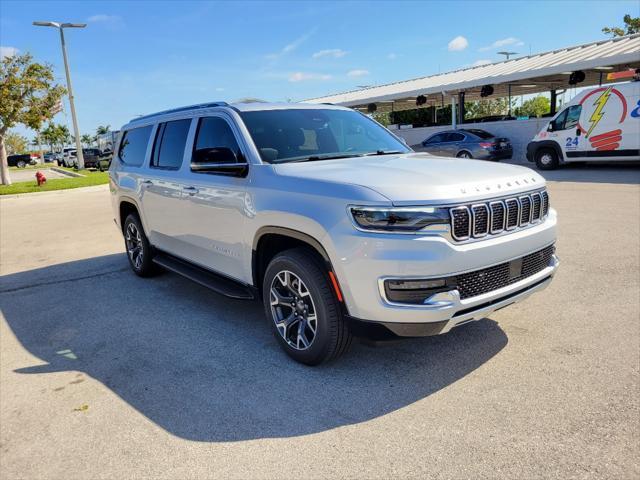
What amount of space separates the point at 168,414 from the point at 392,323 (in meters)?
1.55

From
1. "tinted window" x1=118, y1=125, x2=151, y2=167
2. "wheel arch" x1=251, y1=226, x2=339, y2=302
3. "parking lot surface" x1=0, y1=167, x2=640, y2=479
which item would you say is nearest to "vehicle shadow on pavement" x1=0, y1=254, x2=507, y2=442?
"parking lot surface" x1=0, y1=167, x2=640, y2=479

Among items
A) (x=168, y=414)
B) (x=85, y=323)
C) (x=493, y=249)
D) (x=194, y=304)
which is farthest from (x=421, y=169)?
(x=85, y=323)

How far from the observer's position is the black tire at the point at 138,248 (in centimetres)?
624

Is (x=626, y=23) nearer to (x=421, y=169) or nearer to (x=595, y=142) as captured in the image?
(x=595, y=142)

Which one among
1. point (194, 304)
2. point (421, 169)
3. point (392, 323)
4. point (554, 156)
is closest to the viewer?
point (392, 323)

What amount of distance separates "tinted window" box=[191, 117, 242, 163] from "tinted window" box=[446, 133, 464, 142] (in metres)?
16.0

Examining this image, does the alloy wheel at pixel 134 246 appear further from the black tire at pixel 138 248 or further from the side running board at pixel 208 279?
the side running board at pixel 208 279

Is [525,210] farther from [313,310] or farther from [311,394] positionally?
[311,394]

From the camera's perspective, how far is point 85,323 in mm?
5012

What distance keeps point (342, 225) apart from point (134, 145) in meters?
4.32

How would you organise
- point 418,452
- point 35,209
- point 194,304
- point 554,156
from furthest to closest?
point 554,156 → point 35,209 → point 194,304 → point 418,452

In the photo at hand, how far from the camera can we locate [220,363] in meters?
3.92

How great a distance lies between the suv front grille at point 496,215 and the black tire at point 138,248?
421 cm

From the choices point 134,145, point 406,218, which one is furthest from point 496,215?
point 134,145
